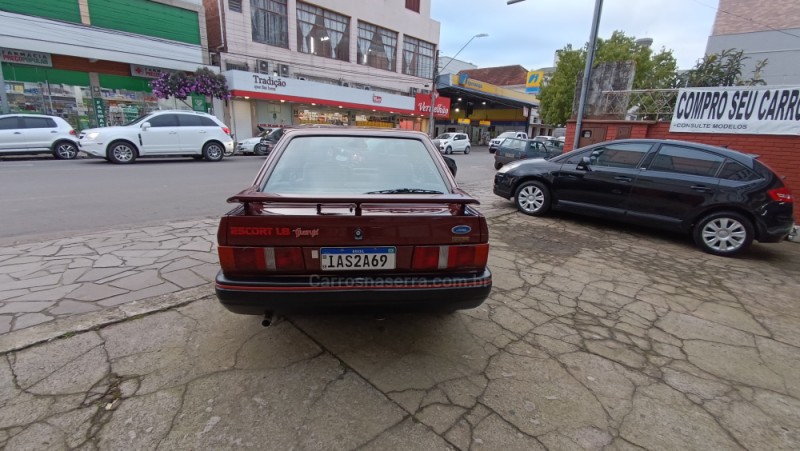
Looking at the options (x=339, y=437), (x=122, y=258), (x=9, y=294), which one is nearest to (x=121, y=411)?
(x=339, y=437)

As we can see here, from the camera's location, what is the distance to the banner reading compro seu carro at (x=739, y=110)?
672 centimetres

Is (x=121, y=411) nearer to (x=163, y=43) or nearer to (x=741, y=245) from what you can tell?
(x=741, y=245)

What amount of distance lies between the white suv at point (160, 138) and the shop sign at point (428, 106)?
2026cm

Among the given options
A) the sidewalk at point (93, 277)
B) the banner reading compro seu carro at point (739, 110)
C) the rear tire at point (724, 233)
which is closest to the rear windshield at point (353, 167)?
the sidewalk at point (93, 277)

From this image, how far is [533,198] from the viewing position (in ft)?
22.5

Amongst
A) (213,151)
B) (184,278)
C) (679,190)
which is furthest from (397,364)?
(213,151)

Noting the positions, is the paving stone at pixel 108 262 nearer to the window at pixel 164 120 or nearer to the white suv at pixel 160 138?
the white suv at pixel 160 138

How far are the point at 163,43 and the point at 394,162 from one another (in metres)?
21.2

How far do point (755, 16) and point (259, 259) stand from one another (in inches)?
1035

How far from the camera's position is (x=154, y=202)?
6.78 metres

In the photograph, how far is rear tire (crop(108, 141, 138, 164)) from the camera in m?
11.6

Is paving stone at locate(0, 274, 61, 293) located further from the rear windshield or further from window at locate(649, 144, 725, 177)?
window at locate(649, 144, 725, 177)

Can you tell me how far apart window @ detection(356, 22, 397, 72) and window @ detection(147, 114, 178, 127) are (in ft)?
61.4

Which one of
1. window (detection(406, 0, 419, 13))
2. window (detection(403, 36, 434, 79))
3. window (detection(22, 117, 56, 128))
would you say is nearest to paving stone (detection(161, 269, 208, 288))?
window (detection(22, 117, 56, 128))
